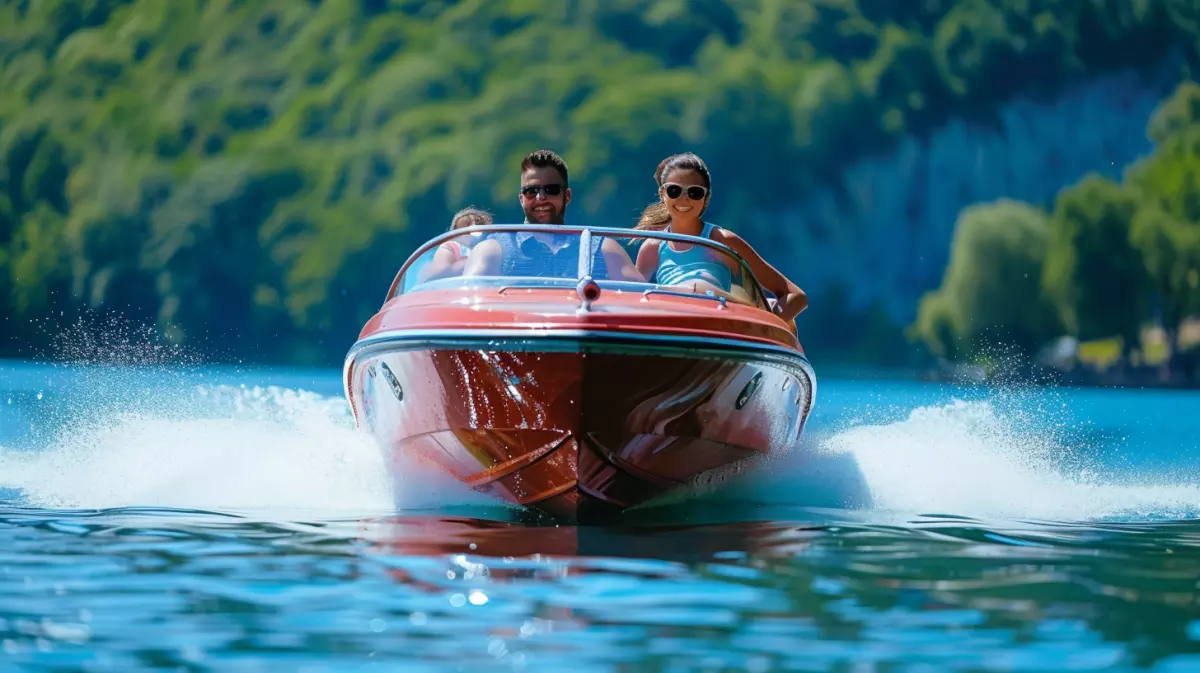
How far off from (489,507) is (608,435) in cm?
148

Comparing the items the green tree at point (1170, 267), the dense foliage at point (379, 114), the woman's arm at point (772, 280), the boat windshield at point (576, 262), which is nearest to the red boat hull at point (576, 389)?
the boat windshield at point (576, 262)

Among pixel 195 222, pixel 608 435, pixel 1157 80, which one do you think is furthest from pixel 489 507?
pixel 1157 80

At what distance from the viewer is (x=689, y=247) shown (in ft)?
30.6

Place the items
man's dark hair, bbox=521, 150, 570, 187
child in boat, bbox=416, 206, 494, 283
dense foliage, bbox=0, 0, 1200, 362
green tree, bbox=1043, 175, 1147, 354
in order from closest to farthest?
child in boat, bbox=416, 206, 494, 283 < man's dark hair, bbox=521, 150, 570, 187 < green tree, bbox=1043, 175, 1147, 354 < dense foliage, bbox=0, 0, 1200, 362

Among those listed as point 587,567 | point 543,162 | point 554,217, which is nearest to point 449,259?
point 554,217


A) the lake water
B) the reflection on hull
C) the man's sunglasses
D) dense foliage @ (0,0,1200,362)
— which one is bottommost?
the lake water

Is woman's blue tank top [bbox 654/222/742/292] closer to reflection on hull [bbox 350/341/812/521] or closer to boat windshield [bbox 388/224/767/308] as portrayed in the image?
boat windshield [bbox 388/224/767/308]

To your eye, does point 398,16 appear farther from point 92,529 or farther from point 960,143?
point 92,529

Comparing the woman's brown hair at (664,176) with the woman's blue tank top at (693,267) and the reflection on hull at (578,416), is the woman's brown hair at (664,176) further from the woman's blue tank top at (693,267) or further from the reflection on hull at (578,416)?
the reflection on hull at (578,416)

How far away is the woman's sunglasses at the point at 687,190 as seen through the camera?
31.2ft

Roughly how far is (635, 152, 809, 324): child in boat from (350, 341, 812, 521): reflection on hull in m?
0.66

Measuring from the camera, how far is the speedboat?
26.9ft

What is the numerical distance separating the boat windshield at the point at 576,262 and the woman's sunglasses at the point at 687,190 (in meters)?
0.35

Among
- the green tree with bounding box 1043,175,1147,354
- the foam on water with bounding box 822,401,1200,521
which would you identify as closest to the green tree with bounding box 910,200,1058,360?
the green tree with bounding box 1043,175,1147,354
